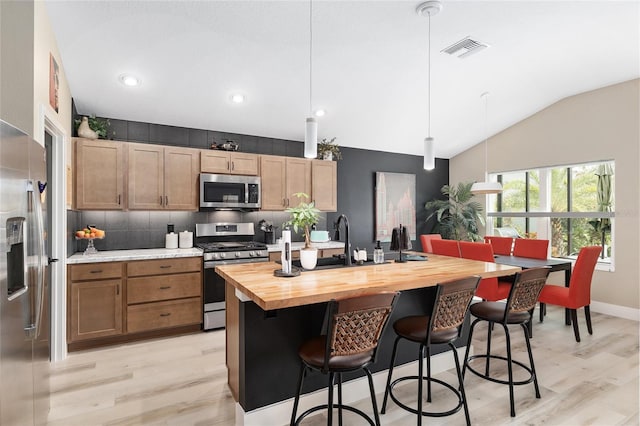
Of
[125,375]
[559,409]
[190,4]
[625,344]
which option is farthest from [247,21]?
[625,344]

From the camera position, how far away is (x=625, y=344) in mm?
3662

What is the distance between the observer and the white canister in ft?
14.2

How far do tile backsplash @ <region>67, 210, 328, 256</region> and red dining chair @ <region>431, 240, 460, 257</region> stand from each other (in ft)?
8.92

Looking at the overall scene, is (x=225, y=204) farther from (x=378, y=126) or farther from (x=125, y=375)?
(x=378, y=126)

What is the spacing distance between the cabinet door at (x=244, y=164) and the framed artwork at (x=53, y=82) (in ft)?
6.39

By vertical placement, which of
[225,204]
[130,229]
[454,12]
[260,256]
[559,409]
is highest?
[454,12]

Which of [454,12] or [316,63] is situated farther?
[316,63]

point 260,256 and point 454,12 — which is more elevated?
point 454,12

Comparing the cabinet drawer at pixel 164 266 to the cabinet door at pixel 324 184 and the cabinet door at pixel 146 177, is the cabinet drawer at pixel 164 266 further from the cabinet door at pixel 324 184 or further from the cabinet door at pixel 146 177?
the cabinet door at pixel 324 184

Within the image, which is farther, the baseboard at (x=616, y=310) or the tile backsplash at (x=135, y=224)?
the baseboard at (x=616, y=310)

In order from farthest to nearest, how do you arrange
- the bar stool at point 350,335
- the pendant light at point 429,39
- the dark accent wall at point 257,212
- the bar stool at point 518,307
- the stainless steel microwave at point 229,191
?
the stainless steel microwave at point 229,191, the dark accent wall at point 257,212, the pendant light at point 429,39, the bar stool at point 518,307, the bar stool at point 350,335

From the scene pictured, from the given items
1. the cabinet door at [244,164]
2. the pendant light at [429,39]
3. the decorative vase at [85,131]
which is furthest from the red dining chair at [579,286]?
the decorative vase at [85,131]

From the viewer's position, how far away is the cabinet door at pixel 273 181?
475 cm

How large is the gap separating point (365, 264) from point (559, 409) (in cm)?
167
